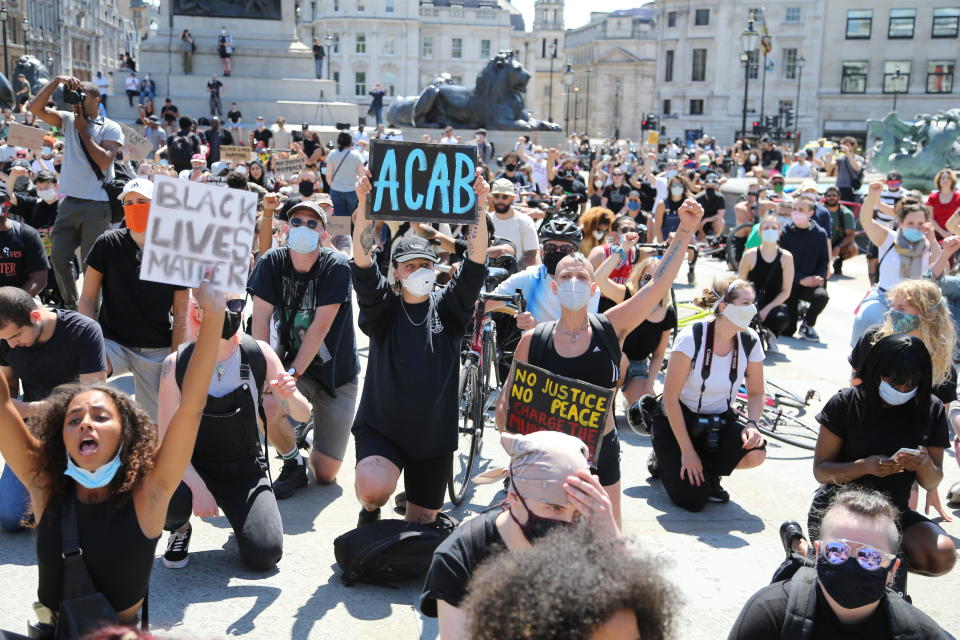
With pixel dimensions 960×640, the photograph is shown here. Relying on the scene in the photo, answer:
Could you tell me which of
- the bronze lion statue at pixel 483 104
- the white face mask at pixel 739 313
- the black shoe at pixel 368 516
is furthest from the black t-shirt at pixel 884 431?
the bronze lion statue at pixel 483 104

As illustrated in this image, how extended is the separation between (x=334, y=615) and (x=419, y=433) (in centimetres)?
97

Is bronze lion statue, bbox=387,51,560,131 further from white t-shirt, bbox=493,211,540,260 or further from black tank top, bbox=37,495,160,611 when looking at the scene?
black tank top, bbox=37,495,160,611

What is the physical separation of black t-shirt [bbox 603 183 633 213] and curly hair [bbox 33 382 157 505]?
1497 cm

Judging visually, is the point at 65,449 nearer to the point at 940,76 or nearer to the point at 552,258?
the point at 552,258

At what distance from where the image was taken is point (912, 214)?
9367 millimetres

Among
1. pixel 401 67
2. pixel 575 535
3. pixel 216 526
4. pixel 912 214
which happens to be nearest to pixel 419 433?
pixel 216 526

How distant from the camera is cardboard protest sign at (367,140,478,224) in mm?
5500

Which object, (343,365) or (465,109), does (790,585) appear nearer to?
(343,365)

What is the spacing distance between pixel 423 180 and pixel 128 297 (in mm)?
2316

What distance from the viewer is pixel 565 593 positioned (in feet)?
7.02

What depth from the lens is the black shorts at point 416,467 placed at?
5.18 meters

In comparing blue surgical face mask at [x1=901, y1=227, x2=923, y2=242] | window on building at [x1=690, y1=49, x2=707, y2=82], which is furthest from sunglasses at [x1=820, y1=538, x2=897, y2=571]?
window on building at [x1=690, y1=49, x2=707, y2=82]

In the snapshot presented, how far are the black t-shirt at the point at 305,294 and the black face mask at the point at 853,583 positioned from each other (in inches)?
151

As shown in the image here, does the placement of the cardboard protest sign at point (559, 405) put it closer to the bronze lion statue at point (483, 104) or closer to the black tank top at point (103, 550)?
the black tank top at point (103, 550)
